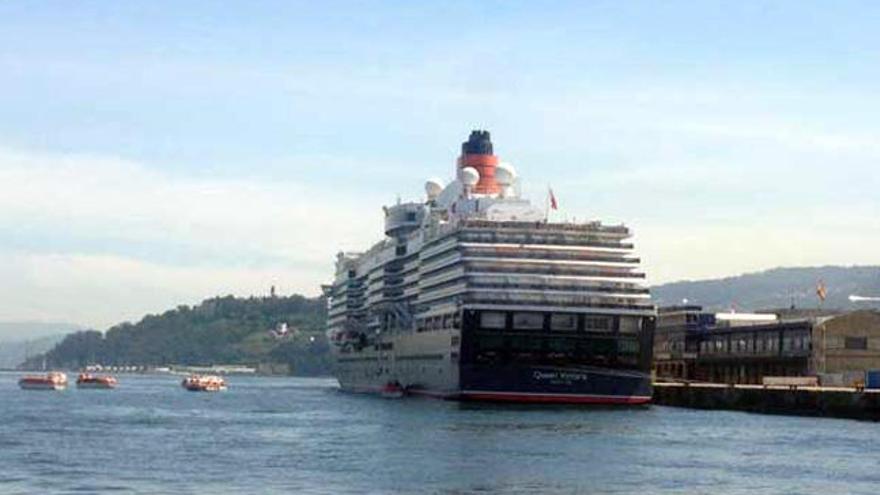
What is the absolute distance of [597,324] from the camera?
11738cm

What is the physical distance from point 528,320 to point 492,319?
2567 millimetres

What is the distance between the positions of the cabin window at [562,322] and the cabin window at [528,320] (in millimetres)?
788

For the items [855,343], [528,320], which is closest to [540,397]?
[528,320]

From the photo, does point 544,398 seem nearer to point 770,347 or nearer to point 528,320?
point 528,320

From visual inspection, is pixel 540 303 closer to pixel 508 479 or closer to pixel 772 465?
pixel 772 465

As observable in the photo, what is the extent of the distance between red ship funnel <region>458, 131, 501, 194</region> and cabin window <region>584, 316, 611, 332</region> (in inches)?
1493

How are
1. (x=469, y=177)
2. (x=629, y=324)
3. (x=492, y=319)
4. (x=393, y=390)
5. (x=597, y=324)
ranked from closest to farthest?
1. (x=492, y=319)
2. (x=597, y=324)
3. (x=629, y=324)
4. (x=393, y=390)
5. (x=469, y=177)

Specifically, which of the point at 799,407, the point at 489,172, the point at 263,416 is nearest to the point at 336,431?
the point at 263,416

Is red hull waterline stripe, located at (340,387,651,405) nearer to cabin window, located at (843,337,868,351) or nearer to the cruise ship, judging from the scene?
the cruise ship

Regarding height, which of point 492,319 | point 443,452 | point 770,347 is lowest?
point 443,452

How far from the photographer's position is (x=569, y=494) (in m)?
58.6

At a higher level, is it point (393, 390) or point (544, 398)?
point (393, 390)

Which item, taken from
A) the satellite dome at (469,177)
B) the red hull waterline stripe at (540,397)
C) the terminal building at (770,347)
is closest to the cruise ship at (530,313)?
the red hull waterline stripe at (540,397)

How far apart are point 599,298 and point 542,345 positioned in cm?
571
